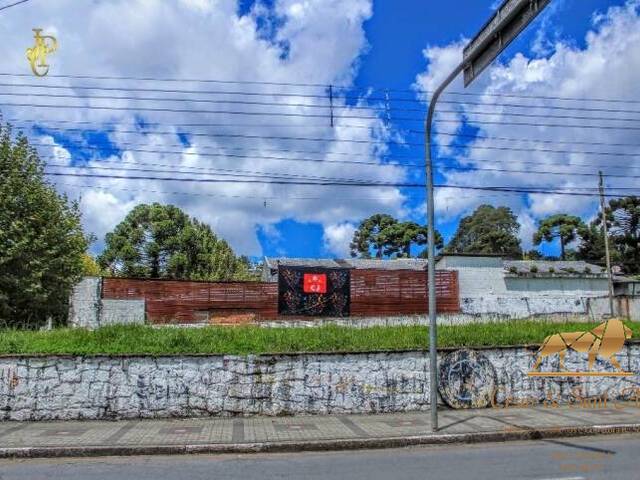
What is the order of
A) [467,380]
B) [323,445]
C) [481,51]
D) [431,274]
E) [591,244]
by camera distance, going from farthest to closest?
[591,244], [467,380], [431,274], [323,445], [481,51]

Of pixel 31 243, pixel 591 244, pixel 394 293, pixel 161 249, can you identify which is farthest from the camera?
pixel 591 244

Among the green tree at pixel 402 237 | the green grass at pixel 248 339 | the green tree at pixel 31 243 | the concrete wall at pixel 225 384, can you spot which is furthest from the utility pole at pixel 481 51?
the green tree at pixel 402 237

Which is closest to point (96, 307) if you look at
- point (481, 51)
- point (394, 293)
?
point (394, 293)

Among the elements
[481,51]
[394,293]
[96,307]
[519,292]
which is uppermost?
[481,51]

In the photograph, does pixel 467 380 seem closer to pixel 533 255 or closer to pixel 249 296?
pixel 249 296

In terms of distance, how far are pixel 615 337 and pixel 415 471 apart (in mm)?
9297

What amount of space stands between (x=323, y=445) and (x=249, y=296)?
13.7 meters

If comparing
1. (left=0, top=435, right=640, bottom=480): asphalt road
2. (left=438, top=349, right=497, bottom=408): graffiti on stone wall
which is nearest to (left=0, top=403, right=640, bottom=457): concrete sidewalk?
(left=0, top=435, right=640, bottom=480): asphalt road

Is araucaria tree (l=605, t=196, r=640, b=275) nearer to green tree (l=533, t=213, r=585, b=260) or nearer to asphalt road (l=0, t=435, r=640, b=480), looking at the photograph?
green tree (l=533, t=213, r=585, b=260)

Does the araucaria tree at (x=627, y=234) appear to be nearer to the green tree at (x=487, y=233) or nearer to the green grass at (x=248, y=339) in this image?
the green tree at (x=487, y=233)

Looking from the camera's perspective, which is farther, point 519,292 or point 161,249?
point 161,249

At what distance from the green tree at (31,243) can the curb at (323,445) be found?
31.4ft

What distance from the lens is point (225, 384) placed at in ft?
40.0

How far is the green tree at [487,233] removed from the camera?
73.7 m
